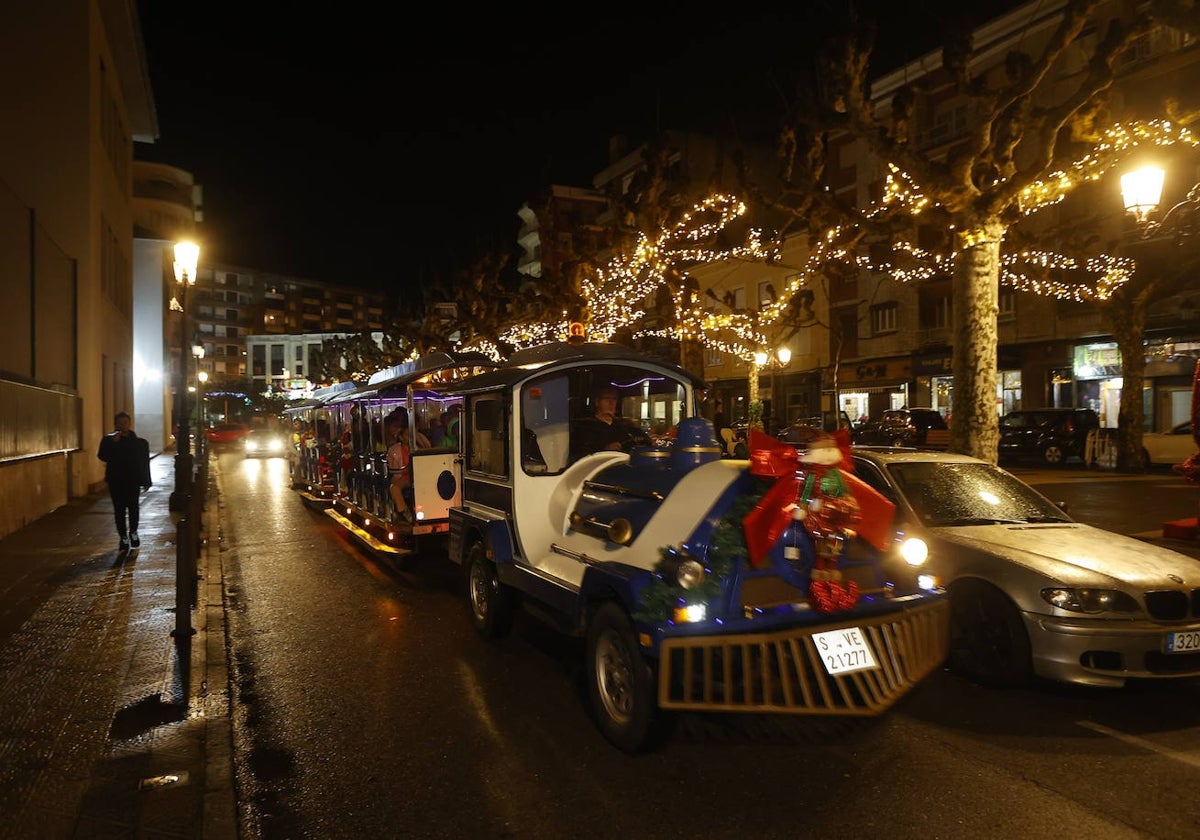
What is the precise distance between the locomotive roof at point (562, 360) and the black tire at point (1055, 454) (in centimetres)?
2128

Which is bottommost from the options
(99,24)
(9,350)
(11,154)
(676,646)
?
(676,646)

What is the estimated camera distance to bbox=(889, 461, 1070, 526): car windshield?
6.41 meters

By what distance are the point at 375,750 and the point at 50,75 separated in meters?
19.5

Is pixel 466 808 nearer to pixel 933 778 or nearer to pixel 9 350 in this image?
pixel 933 778

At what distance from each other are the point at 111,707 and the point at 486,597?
2.77m

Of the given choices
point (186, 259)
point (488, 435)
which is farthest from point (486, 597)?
point (186, 259)

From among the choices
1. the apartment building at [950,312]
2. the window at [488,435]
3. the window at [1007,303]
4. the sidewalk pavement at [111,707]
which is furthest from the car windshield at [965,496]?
the window at [1007,303]

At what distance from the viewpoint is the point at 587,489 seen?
20.0ft

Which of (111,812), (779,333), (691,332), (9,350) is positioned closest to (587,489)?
(111,812)

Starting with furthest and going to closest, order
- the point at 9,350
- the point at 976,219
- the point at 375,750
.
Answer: the point at 9,350, the point at 976,219, the point at 375,750

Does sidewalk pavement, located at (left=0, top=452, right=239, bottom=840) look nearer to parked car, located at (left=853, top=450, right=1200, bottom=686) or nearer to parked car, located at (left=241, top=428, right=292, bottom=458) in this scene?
parked car, located at (left=853, top=450, right=1200, bottom=686)

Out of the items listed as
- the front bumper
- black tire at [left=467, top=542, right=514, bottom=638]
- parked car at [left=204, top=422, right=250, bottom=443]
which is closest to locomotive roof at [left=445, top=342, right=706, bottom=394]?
black tire at [left=467, top=542, right=514, bottom=638]

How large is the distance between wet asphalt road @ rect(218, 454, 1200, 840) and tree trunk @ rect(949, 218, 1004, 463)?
17.2ft

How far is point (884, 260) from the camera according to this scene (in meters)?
31.4
